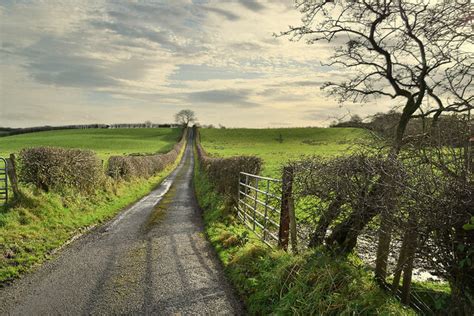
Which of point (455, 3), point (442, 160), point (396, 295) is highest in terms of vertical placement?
point (455, 3)

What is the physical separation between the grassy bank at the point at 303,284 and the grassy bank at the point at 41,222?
15.3 feet

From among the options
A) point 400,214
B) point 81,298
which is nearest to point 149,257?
point 81,298

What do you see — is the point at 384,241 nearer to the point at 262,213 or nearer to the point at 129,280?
the point at 129,280

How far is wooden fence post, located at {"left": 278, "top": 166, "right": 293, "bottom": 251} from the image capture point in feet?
23.1

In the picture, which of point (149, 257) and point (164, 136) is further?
point (164, 136)

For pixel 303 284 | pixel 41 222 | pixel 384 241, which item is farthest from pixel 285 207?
pixel 41 222

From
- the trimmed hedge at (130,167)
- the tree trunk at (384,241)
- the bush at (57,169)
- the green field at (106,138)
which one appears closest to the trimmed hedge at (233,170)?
the bush at (57,169)

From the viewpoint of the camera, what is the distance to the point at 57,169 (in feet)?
46.0

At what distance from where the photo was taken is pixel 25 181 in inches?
521

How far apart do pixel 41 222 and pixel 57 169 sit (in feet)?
11.3

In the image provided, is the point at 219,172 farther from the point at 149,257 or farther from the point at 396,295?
the point at 396,295

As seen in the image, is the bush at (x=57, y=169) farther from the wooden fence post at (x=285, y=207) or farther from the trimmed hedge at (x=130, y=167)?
the wooden fence post at (x=285, y=207)

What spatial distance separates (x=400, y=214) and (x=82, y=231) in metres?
10.3

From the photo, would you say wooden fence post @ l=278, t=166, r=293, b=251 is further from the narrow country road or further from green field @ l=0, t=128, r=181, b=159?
green field @ l=0, t=128, r=181, b=159
